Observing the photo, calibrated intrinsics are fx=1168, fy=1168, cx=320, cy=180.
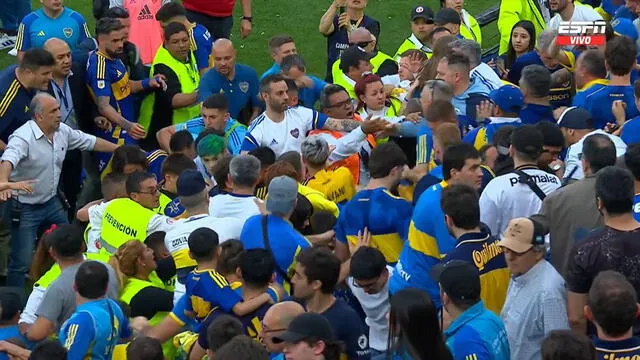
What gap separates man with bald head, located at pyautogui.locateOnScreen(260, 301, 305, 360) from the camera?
17.3 feet

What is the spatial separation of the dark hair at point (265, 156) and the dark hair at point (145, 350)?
2.79 meters

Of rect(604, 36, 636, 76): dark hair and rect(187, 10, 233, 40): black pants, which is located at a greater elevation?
rect(604, 36, 636, 76): dark hair

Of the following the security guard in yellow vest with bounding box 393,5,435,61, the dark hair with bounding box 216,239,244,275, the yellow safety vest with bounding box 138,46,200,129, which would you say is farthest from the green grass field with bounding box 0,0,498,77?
the dark hair with bounding box 216,239,244,275

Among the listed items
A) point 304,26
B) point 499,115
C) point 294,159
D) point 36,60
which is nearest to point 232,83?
point 36,60

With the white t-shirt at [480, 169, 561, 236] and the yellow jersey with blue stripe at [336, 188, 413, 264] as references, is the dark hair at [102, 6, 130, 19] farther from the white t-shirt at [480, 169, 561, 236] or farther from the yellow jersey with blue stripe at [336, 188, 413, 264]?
the white t-shirt at [480, 169, 561, 236]

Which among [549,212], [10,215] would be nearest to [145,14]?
[10,215]

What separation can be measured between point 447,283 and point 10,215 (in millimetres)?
4336

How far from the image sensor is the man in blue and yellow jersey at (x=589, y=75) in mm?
8477

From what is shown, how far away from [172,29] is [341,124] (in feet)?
6.51

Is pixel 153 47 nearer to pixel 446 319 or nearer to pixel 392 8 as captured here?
pixel 392 8

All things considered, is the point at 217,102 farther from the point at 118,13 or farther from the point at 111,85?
the point at 118,13

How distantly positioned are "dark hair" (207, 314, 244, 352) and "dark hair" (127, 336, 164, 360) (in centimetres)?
24

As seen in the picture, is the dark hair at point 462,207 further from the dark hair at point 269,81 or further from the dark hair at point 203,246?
the dark hair at point 269,81

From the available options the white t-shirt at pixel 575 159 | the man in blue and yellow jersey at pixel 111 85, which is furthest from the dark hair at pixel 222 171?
the man in blue and yellow jersey at pixel 111 85
